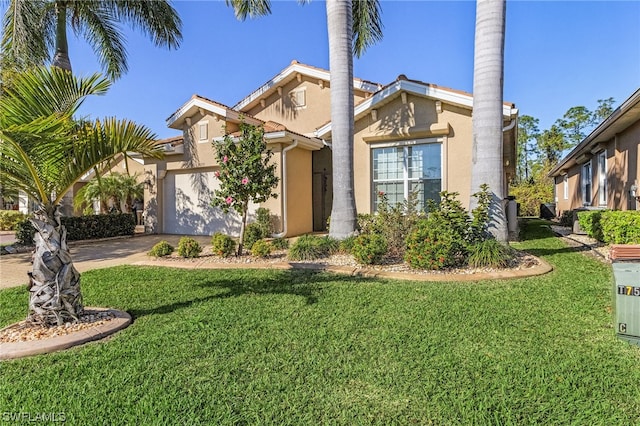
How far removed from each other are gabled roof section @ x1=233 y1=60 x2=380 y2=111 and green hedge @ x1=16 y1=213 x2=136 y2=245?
24.6 feet

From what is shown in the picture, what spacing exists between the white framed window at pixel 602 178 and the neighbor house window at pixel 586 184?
2.11 meters

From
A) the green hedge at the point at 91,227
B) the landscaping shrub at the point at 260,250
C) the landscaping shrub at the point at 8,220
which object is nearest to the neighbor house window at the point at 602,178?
the landscaping shrub at the point at 260,250

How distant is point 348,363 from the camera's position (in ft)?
11.2

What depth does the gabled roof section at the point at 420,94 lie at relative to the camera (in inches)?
420

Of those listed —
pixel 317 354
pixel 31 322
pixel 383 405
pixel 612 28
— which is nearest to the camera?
pixel 383 405

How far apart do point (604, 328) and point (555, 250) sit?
5.97 metres

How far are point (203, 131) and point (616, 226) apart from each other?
14196 mm

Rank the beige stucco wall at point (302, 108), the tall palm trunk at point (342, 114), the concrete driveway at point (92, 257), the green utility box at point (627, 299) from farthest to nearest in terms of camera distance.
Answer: the beige stucco wall at point (302, 108)
the tall palm trunk at point (342, 114)
the concrete driveway at point (92, 257)
the green utility box at point (627, 299)

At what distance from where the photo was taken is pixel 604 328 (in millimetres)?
4141

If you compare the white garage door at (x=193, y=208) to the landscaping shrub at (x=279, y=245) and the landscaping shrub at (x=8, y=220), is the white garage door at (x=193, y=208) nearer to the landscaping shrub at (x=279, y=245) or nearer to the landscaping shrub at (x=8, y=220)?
the landscaping shrub at (x=279, y=245)

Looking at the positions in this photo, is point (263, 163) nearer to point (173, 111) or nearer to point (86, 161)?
point (86, 161)

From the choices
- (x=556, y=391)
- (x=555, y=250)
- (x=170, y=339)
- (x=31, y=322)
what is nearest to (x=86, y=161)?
(x=31, y=322)

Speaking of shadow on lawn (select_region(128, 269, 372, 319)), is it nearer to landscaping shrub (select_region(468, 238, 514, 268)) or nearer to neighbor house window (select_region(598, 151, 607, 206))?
landscaping shrub (select_region(468, 238, 514, 268))

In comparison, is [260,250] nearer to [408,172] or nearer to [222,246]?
[222,246]
